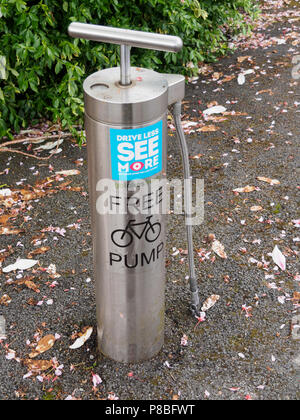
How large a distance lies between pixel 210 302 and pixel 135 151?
4.42 feet

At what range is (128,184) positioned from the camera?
7.32 feet

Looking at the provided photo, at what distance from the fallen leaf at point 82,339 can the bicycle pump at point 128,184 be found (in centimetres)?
20

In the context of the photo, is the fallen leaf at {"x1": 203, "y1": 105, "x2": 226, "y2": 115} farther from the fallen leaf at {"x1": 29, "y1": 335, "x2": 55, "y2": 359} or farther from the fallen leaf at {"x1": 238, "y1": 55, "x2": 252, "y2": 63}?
the fallen leaf at {"x1": 29, "y1": 335, "x2": 55, "y2": 359}

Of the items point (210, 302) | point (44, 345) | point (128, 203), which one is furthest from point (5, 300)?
point (128, 203)

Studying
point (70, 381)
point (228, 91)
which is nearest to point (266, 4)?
point (228, 91)

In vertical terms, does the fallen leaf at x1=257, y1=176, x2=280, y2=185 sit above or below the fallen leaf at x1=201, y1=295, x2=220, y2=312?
above

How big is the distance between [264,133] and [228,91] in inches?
38.2

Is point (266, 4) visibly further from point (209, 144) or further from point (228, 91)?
point (209, 144)

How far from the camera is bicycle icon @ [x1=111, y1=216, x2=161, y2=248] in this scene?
234cm

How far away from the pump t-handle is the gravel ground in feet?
5.00

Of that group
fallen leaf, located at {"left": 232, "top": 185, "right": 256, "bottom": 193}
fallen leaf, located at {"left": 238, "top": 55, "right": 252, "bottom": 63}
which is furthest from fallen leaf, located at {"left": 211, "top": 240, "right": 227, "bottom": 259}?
fallen leaf, located at {"left": 238, "top": 55, "right": 252, "bottom": 63}

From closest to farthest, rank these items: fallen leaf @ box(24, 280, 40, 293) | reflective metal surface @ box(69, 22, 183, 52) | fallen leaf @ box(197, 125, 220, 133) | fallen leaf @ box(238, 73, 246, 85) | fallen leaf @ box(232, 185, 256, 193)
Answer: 1. reflective metal surface @ box(69, 22, 183, 52)
2. fallen leaf @ box(24, 280, 40, 293)
3. fallen leaf @ box(232, 185, 256, 193)
4. fallen leaf @ box(197, 125, 220, 133)
5. fallen leaf @ box(238, 73, 246, 85)

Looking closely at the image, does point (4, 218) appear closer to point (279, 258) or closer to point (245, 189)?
point (245, 189)

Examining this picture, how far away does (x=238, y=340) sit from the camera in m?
2.92
